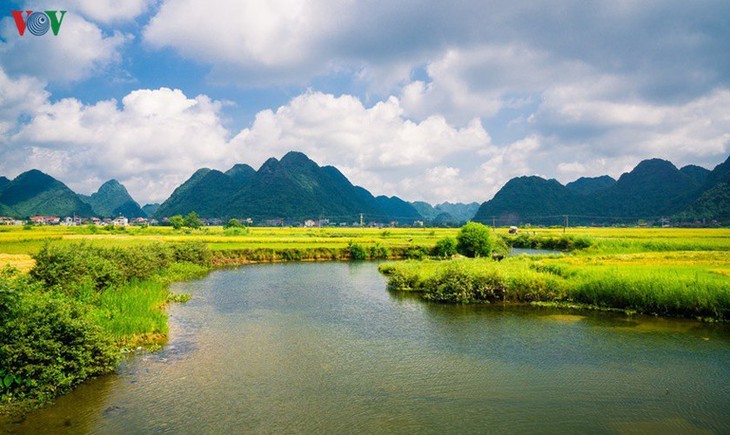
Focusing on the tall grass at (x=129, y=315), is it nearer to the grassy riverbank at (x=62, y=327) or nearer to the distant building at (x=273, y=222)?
the grassy riverbank at (x=62, y=327)

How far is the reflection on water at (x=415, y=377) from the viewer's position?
10.7 m

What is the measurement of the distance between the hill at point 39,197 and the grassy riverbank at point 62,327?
186 metres

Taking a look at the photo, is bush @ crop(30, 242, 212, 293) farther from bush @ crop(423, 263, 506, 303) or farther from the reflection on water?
bush @ crop(423, 263, 506, 303)

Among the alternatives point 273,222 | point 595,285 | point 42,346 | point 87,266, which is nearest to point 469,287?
point 595,285

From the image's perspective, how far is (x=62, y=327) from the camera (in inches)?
487

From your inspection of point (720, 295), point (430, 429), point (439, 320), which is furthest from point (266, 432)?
point (720, 295)

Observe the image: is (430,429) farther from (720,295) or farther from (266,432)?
(720,295)

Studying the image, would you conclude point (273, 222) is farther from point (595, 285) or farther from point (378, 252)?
point (595, 285)

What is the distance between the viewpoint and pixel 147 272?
100ft

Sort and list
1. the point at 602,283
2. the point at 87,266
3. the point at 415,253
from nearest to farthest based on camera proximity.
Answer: the point at 87,266
the point at 602,283
the point at 415,253

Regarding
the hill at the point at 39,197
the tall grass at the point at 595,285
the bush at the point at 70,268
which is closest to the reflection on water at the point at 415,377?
the tall grass at the point at 595,285

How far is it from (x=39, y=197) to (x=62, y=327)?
706 feet

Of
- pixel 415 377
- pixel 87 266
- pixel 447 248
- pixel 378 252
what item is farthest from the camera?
pixel 378 252

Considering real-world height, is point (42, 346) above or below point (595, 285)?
above
